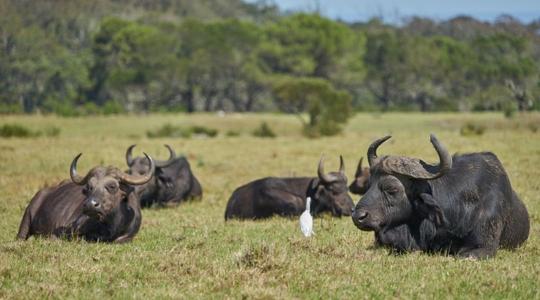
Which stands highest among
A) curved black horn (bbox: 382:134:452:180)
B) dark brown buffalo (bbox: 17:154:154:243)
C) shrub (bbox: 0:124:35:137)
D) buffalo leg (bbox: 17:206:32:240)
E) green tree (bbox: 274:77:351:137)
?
curved black horn (bbox: 382:134:452:180)

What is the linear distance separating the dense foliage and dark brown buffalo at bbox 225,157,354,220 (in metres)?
55.0

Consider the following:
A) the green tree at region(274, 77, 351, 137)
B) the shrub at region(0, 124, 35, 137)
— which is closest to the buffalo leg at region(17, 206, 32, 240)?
the shrub at region(0, 124, 35, 137)

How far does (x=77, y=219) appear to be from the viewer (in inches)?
399

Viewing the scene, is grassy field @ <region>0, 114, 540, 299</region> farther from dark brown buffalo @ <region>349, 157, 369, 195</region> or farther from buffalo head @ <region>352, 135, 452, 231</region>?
dark brown buffalo @ <region>349, 157, 369, 195</region>

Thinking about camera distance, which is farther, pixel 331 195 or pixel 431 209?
pixel 331 195

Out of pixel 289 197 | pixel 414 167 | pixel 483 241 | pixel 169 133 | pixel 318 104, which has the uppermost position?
pixel 414 167

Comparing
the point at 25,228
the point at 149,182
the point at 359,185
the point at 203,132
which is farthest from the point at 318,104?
the point at 25,228

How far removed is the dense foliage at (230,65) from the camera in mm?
75188

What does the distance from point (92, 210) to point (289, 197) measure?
494 centimetres

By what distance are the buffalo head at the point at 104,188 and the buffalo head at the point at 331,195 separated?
4221 mm

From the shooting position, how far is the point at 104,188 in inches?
392

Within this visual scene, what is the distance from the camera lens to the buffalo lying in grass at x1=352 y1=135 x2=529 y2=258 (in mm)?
8398

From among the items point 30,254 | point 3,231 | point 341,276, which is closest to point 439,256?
point 341,276

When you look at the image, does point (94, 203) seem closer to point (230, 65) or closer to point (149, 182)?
point (149, 182)
